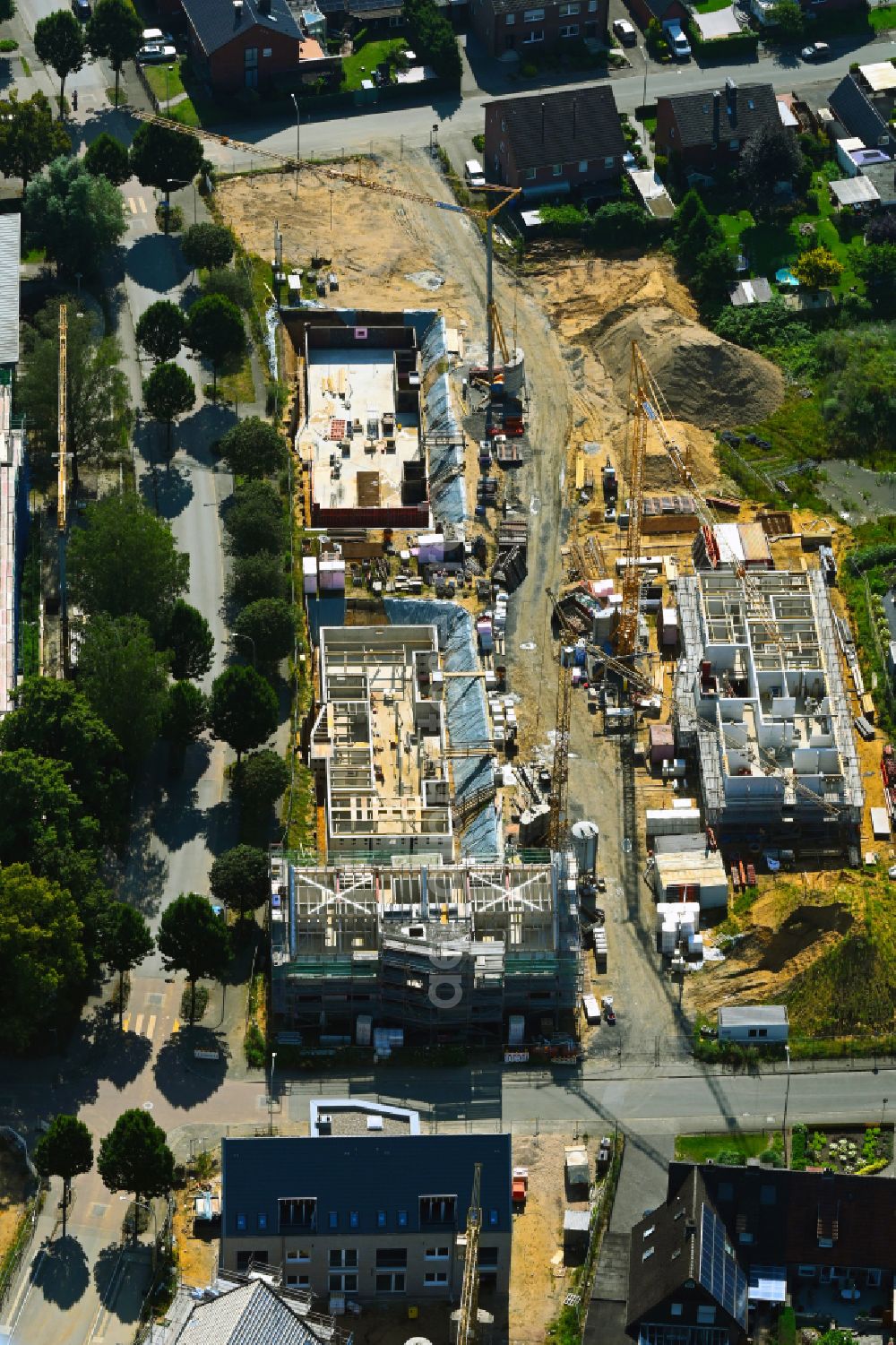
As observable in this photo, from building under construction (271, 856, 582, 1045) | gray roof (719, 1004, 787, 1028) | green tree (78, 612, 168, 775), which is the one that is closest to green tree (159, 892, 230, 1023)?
building under construction (271, 856, 582, 1045)

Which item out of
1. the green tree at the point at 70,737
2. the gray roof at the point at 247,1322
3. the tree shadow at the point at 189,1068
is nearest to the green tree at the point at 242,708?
the green tree at the point at 70,737

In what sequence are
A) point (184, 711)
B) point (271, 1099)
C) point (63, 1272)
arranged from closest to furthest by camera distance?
point (63, 1272), point (271, 1099), point (184, 711)

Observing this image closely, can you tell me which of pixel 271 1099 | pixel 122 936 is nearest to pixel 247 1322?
pixel 271 1099

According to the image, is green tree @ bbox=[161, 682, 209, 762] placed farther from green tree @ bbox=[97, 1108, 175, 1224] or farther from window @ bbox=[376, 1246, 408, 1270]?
window @ bbox=[376, 1246, 408, 1270]

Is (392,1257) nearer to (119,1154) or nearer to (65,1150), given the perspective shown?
(119,1154)

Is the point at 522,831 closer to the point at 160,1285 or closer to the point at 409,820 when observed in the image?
the point at 409,820

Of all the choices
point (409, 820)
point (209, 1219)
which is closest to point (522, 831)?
point (409, 820)

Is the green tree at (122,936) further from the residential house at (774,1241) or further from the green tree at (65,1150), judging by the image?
the residential house at (774,1241)
